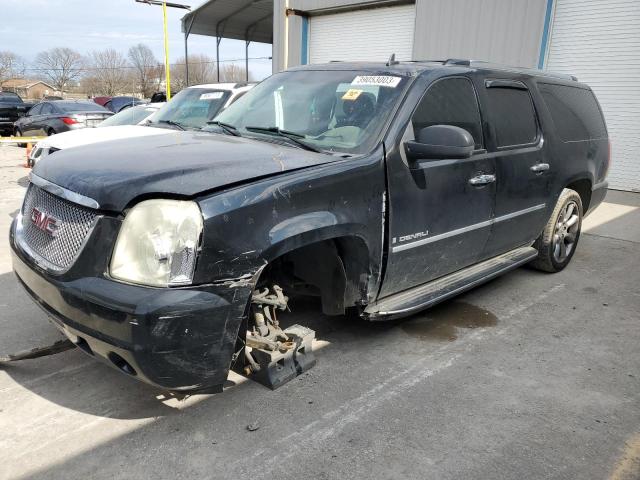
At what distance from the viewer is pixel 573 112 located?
201 inches

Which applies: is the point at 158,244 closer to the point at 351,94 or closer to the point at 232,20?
the point at 351,94

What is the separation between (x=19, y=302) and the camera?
13.5 ft

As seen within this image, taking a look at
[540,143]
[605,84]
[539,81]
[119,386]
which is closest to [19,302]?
[119,386]

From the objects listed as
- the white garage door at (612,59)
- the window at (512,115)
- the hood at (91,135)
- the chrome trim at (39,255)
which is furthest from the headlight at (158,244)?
the white garage door at (612,59)

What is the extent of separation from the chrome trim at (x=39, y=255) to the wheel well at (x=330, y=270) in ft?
3.09

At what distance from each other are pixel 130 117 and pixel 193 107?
88.0 inches

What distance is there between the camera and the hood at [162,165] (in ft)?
7.79

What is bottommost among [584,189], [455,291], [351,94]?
[455,291]

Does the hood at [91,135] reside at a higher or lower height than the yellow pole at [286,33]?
lower

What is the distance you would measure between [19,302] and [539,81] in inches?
188

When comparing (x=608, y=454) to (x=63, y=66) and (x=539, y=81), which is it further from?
(x=63, y=66)

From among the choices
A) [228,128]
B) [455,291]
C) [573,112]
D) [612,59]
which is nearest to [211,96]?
[228,128]

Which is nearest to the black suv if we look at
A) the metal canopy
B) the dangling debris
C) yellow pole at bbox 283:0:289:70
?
the dangling debris

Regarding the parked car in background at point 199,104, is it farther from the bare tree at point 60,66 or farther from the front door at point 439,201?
→ the bare tree at point 60,66
